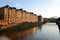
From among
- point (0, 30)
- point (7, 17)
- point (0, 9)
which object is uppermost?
point (0, 9)

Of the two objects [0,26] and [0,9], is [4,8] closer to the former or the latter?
[0,9]

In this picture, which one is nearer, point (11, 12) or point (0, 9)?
point (0, 9)

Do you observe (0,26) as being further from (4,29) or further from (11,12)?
(11,12)

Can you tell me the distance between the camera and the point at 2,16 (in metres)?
34.8

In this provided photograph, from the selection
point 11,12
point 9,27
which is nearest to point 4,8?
point 11,12

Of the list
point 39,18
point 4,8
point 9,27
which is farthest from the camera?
point 39,18

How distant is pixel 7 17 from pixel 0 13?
7.22 feet

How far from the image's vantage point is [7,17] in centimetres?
3547

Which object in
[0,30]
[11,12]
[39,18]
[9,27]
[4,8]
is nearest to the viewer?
[0,30]

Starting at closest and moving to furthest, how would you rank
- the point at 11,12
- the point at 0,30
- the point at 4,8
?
the point at 0,30 < the point at 4,8 < the point at 11,12

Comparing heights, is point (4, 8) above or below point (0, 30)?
above

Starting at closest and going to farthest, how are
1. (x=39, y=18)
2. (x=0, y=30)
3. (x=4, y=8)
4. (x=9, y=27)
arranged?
(x=0, y=30) → (x=9, y=27) → (x=4, y=8) → (x=39, y=18)

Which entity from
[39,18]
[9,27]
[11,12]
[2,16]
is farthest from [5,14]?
[39,18]

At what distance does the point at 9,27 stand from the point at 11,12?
39.4 feet
